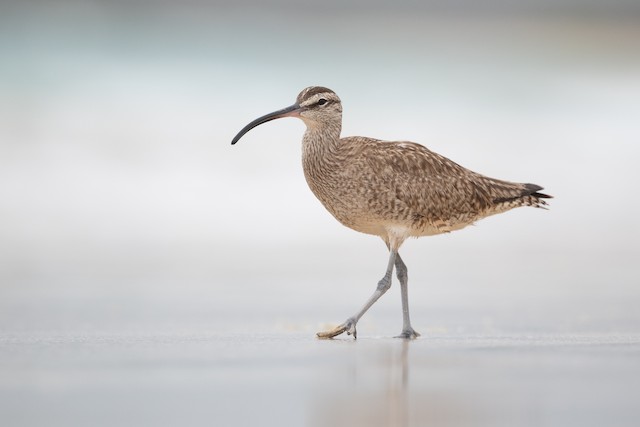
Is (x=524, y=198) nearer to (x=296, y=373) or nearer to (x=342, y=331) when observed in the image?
(x=342, y=331)

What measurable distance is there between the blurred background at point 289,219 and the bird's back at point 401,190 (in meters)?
0.96

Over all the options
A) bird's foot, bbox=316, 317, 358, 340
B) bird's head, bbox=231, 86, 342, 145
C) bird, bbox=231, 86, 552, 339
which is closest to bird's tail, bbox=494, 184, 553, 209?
bird, bbox=231, 86, 552, 339

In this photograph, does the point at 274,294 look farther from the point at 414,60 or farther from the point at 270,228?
the point at 414,60

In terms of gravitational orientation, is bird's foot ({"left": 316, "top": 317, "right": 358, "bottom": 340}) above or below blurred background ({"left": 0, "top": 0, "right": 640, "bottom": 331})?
below

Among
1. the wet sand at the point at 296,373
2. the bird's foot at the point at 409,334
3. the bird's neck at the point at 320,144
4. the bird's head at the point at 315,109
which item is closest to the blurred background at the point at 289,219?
the wet sand at the point at 296,373

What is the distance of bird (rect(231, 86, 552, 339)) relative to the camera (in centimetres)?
1026

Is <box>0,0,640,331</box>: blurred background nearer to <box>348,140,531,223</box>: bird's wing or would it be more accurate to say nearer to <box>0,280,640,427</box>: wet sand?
<box>0,280,640,427</box>: wet sand

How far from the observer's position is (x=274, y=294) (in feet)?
41.8

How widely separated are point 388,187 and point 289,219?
23.9ft

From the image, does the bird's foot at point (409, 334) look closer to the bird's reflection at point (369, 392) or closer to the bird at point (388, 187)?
the bird at point (388, 187)

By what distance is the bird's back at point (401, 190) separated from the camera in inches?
404

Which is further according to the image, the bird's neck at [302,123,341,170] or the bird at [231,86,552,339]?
the bird's neck at [302,123,341,170]

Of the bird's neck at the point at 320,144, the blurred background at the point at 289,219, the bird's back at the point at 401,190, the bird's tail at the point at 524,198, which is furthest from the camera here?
the bird's tail at the point at 524,198

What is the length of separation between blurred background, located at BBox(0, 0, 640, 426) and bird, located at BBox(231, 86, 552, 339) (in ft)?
2.90
